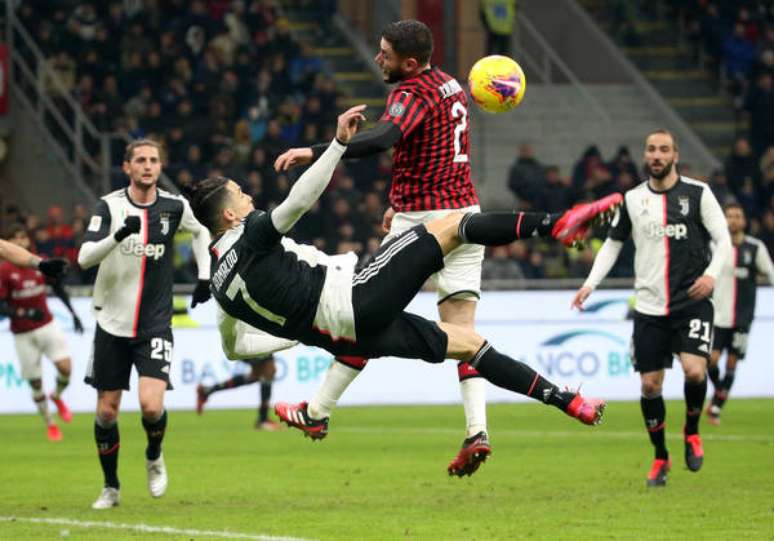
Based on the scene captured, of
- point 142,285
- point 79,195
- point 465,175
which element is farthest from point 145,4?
point 465,175

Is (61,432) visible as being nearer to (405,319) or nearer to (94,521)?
(94,521)

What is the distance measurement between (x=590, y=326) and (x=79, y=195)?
26.9 ft

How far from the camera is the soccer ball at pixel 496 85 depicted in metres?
10.2

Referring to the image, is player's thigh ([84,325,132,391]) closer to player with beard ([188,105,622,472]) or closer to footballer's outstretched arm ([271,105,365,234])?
player with beard ([188,105,622,472])

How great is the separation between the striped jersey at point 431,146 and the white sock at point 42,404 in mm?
9069

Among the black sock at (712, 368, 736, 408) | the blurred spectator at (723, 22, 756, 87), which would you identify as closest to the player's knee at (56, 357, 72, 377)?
the black sock at (712, 368, 736, 408)

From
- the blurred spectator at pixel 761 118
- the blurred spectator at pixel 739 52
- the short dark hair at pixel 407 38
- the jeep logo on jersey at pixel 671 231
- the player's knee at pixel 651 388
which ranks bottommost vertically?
the blurred spectator at pixel 761 118

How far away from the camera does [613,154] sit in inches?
1198

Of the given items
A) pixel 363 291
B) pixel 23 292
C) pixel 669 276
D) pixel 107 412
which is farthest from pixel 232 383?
pixel 363 291

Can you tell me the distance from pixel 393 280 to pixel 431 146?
1201mm

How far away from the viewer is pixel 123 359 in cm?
1244

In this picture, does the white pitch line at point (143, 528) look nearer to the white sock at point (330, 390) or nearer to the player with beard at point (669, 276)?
the white sock at point (330, 390)

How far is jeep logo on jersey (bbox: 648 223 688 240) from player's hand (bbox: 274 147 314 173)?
4.74 m

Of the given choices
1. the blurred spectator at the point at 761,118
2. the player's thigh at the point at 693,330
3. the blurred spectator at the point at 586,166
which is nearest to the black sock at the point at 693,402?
the player's thigh at the point at 693,330
